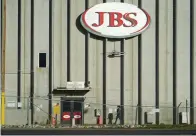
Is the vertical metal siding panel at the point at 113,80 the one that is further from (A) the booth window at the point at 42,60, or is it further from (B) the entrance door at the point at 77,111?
(A) the booth window at the point at 42,60

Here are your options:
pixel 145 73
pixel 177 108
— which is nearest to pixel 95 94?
pixel 145 73

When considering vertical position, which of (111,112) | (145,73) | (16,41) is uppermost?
(16,41)

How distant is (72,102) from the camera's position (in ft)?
113

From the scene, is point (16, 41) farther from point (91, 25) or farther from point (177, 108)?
point (177, 108)

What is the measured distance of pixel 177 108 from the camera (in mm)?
34719

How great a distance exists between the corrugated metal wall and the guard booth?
0.59m

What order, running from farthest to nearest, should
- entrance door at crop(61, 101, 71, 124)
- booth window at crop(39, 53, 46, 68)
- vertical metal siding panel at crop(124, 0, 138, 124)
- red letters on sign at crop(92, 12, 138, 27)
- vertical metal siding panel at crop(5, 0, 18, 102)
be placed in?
red letters on sign at crop(92, 12, 138, 27) → vertical metal siding panel at crop(124, 0, 138, 124) → booth window at crop(39, 53, 46, 68) → entrance door at crop(61, 101, 71, 124) → vertical metal siding panel at crop(5, 0, 18, 102)

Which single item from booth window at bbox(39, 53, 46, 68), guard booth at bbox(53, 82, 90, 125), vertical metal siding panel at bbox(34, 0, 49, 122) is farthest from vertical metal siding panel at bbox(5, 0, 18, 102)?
guard booth at bbox(53, 82, 90, 125)

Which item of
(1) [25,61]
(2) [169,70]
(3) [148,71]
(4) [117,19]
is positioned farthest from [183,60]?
(1) [25,61]

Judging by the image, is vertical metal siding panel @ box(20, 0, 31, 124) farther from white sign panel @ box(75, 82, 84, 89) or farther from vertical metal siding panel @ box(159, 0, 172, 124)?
vertical metal siding panel @ box(159, 0, 172, 124)

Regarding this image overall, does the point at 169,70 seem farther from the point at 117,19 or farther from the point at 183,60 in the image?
the point at 117,19

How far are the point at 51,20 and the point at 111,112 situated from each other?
8.59m

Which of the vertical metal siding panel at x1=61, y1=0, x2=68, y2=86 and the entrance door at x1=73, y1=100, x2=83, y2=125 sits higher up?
the vertical metal siding panel at x1=61, y1=0, x2=68, y2=86

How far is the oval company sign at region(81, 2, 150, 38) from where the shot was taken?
3453 centimetres
